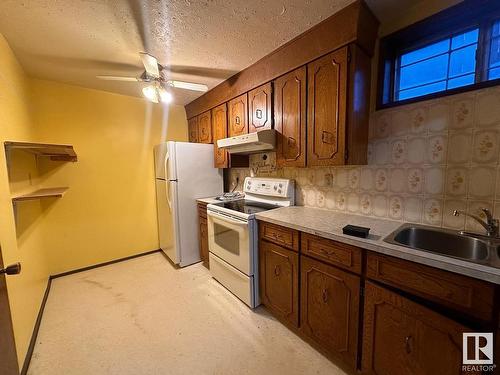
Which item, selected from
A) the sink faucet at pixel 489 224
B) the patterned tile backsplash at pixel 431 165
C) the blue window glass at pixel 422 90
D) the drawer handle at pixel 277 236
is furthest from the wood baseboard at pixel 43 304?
the blue window glass at pixel 422 90

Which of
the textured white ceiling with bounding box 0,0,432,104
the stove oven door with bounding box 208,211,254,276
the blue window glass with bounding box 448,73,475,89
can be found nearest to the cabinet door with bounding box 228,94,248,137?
the textured white ceiling with bounding box 0,0,432,104

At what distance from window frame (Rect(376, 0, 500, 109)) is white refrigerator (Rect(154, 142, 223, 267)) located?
207 cm

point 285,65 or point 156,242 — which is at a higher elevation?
point 285,65

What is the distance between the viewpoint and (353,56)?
145 centimetres

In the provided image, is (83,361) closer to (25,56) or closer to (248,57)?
(25,56)

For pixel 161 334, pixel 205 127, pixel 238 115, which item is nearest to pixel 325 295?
pixel 161 334

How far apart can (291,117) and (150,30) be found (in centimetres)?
126

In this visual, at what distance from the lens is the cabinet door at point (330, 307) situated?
1.28 m

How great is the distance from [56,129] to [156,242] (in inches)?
77.0

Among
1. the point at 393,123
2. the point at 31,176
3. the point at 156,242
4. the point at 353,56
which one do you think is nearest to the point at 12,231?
the point at 31,176

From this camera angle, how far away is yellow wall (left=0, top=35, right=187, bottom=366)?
5.47ft

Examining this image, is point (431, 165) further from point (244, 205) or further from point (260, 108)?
point (244, 205)

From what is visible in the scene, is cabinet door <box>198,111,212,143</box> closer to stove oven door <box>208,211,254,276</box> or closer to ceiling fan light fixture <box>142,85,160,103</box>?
ceiling fan light fixture <box>142,85,160,103</box>

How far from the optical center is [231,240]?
210 cm
